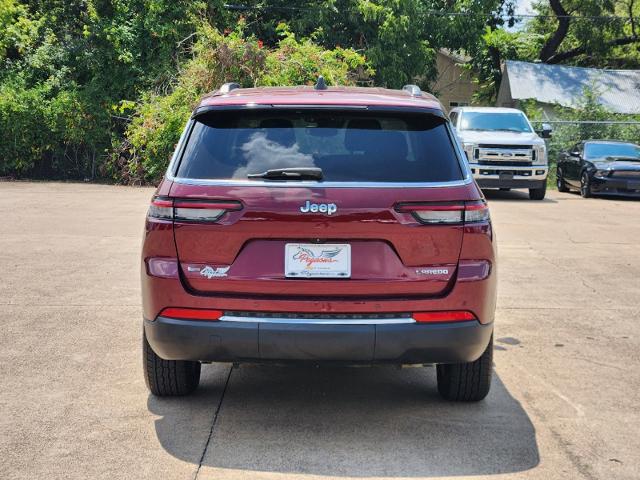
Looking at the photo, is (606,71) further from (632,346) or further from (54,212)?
(632,346)

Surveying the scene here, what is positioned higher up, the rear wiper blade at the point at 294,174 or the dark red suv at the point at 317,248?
the rear wiper blade at the point at 294,174

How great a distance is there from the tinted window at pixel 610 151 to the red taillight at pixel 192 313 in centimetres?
1930

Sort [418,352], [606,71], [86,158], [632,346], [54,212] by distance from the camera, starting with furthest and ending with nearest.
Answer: [606,71]
[86,158]
[54,212]
[632,346]
[418,352]

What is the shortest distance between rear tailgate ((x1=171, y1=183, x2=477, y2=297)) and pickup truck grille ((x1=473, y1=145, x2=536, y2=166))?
16078mm

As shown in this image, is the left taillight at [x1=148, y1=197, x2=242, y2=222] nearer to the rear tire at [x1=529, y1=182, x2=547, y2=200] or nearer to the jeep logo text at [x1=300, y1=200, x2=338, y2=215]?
the jeep logo text at [x1=300, y1=200, x2=338, y2=215]

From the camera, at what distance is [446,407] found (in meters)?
5.21

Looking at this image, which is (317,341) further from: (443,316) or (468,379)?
(468,379)

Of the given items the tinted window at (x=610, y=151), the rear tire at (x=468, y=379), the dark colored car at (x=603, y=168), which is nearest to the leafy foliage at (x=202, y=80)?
the dark colored car at (x=603, y=168)

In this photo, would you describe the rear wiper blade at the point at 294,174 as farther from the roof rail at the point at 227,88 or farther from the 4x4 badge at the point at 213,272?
the roof rail at the point at 227,88

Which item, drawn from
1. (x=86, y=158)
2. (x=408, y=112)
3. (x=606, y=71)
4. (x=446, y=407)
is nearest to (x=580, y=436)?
(x=446, y=407)

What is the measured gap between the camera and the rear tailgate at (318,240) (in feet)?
14.5

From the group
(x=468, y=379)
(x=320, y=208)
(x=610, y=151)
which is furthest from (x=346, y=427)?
(x=610, y=151)

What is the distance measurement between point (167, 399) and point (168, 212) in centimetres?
132

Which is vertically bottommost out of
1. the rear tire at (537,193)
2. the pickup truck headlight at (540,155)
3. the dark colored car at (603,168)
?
the rear tire at (537,193)
